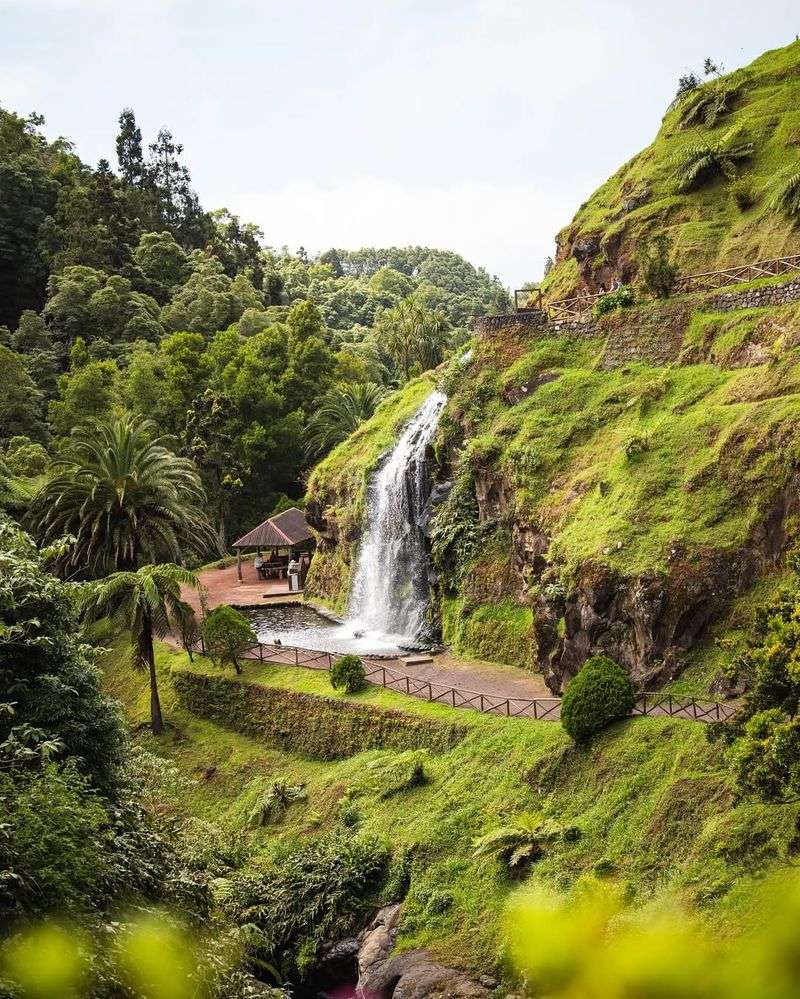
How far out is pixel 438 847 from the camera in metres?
19.2

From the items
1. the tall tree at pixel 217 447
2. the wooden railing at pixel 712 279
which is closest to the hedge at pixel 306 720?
the wooden railing at pixel 712 279

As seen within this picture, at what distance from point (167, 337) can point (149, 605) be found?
131ft

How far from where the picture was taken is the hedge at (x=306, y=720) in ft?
76.0

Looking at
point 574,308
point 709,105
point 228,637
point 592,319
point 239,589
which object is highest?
point 709,105

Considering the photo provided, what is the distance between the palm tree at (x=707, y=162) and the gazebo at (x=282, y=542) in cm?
2348

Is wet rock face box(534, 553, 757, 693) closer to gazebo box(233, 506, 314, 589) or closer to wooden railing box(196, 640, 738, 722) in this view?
wooden railing box(196, 640, 738, 722)

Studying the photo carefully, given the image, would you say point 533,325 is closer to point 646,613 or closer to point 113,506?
point 646,613

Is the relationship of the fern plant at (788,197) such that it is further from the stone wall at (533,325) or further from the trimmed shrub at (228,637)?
the trimmed shrub at (228,637)

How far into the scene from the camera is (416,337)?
59594 mm

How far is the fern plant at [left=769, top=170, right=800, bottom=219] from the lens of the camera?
2931cm

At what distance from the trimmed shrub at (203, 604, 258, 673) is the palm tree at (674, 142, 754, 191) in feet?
79.5

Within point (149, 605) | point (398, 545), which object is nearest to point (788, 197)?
point (398, 545)

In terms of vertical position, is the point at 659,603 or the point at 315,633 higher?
the point at 659,603

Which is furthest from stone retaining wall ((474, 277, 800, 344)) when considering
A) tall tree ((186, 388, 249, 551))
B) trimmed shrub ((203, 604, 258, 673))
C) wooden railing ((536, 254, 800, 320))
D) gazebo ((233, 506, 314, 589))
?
tall tree ((186, 388, 249, 551))
